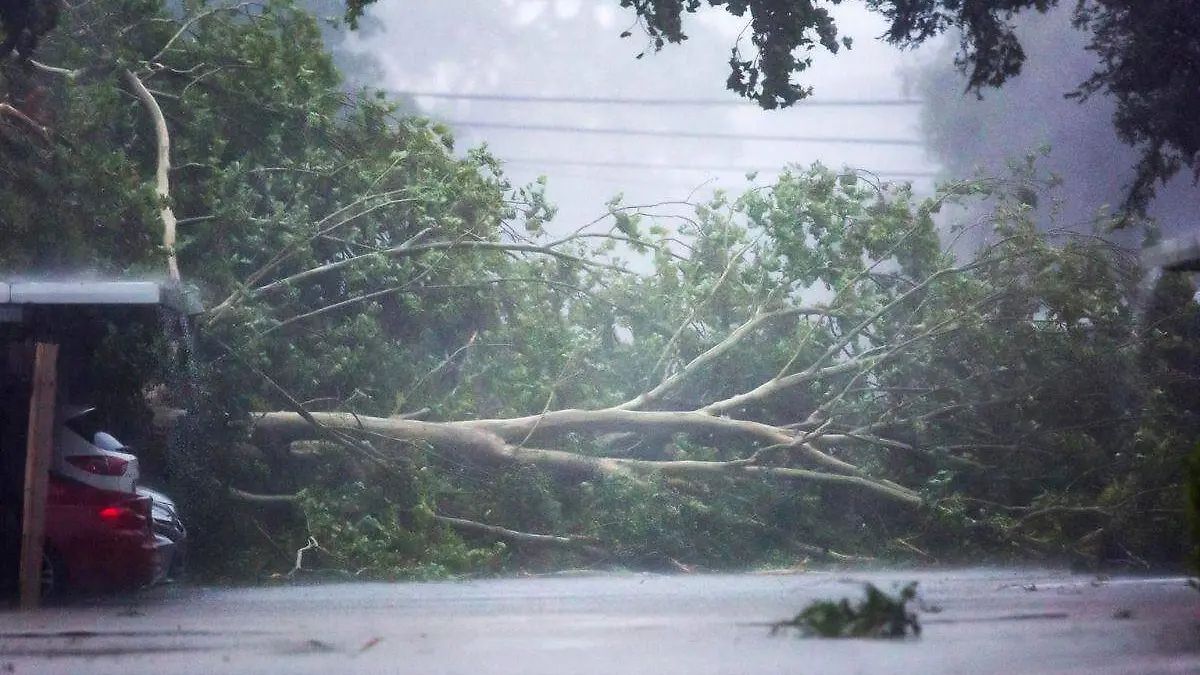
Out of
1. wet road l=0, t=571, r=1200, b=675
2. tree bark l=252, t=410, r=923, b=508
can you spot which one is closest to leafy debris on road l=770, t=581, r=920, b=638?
wet road l=0, t=571, r=1200, b=675

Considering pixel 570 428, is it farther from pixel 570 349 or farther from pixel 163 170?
pixel 163 170

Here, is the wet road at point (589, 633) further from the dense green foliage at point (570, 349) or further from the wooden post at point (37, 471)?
the dense green foliage at point (570, 349)

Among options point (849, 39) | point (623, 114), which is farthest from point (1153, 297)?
point (623, 114)

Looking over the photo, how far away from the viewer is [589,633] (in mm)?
6293

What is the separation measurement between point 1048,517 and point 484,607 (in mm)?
6645

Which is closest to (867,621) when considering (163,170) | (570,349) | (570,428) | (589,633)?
(589,633)

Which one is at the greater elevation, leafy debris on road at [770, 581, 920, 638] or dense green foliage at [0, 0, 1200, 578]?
dense green foliage at [0, 0, 1200, 578]

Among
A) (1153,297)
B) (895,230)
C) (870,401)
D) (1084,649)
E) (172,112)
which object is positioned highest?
(172,112)

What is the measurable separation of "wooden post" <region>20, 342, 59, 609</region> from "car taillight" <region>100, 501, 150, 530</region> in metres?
0.38

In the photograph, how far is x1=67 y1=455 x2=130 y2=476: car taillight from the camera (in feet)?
26.2

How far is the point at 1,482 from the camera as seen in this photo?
8.22 metres

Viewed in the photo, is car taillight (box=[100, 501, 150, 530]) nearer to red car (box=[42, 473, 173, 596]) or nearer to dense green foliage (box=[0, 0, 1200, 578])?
red car (box=[42, 473, 173, 596])

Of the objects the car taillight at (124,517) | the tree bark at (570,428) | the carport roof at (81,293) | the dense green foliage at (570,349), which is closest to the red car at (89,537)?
the car taillight at (124,517)

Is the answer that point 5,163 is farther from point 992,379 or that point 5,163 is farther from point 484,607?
point 992,379
